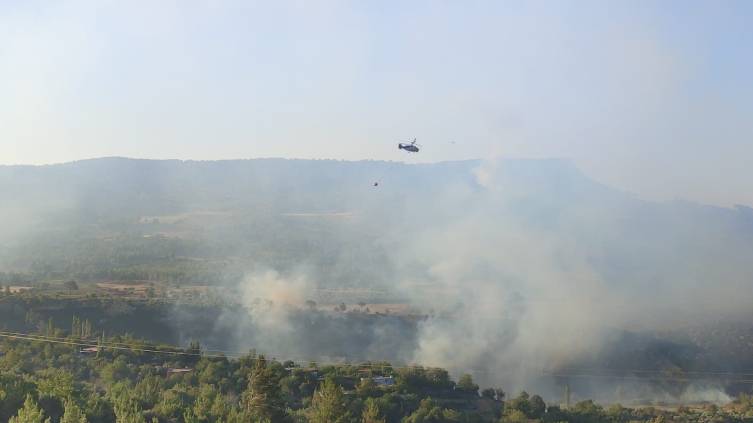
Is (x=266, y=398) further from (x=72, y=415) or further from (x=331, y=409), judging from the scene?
(x=72, y=415)

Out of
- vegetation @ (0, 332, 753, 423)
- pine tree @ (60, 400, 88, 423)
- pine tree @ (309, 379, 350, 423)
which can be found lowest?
vegetation @ (0, 332, 753, 423)

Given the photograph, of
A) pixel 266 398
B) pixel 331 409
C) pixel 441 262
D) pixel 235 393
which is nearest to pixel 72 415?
pixel 266 398

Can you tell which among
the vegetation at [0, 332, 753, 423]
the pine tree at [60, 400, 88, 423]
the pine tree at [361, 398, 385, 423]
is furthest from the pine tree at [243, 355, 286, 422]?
the pine tree at [60, 400, 88, 423]

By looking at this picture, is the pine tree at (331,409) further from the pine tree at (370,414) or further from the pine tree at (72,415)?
the pine tree at (72,415)

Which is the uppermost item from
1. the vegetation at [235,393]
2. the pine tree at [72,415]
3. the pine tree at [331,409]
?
the pine tree at [72,415]

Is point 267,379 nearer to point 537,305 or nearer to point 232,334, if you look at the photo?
point 232,334

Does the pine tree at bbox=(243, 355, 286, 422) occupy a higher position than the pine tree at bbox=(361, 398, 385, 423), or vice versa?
the pine tree at bbox=(243, 355, 286, 422)

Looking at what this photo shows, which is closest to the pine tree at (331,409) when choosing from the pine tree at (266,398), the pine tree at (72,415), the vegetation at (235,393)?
the vegetation at (235,393)

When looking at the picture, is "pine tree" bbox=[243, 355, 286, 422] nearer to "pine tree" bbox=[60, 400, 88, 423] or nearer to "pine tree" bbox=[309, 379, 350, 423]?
"pine tree" bbox=[309, 379, 350, 423]

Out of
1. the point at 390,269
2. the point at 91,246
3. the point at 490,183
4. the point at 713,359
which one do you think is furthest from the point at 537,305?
the point at 91,246

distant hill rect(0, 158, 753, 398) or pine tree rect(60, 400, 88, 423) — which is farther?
distant hill rect(0, 158, 753, 398)
